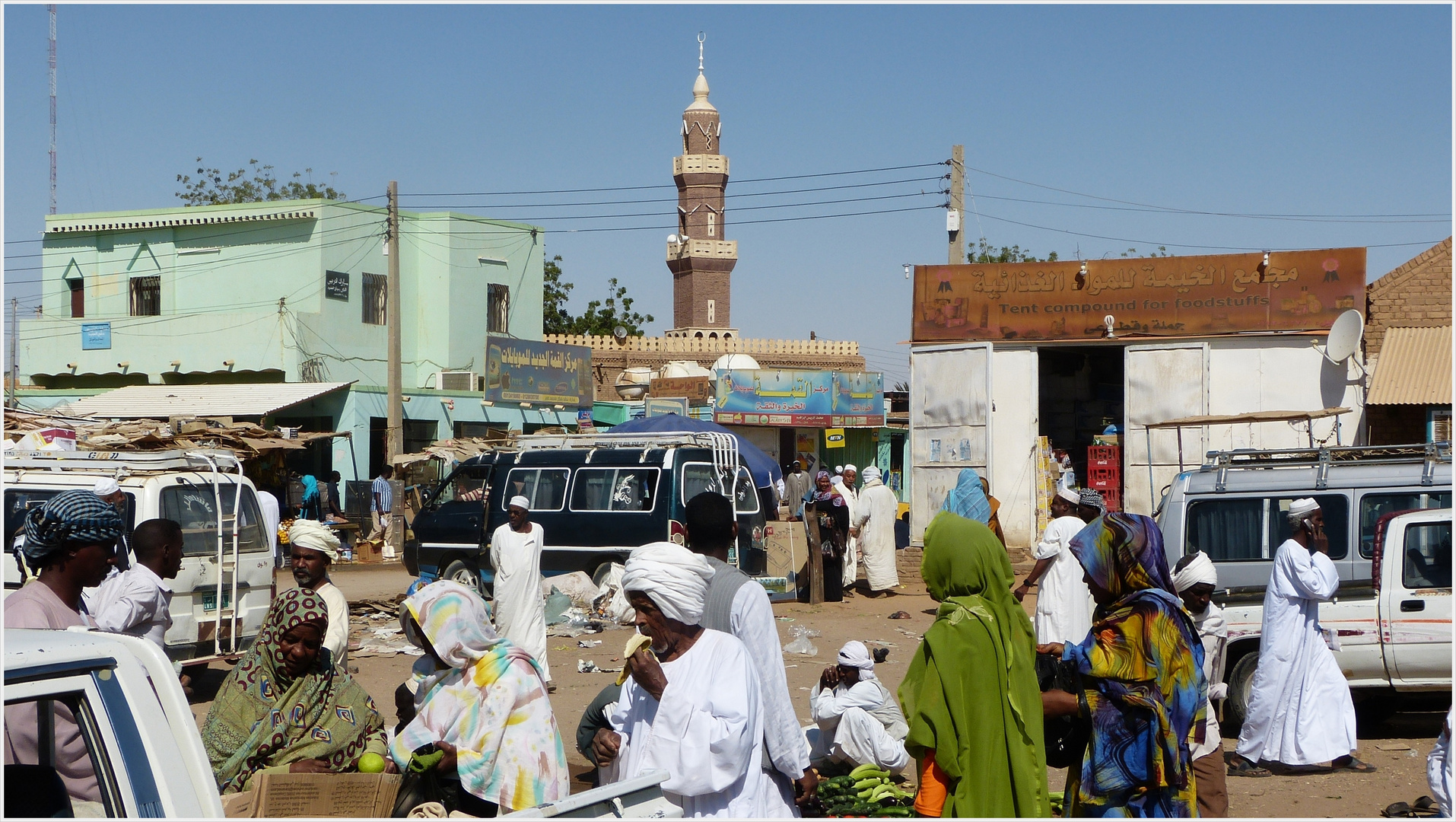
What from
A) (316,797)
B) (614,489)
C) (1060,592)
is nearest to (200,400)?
(614,489)

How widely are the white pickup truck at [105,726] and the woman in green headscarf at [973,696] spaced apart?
6.91ft

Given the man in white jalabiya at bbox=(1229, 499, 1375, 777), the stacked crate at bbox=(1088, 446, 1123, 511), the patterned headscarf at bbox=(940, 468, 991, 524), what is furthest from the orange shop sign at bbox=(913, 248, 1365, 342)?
the man in white jalabiya at bbox=(1229, 499, 1375, 777)

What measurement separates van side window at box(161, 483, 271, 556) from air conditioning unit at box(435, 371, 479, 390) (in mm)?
19207

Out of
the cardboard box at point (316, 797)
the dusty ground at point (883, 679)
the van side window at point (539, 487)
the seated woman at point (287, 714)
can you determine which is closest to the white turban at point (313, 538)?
the dusty ground at point (883, 679)

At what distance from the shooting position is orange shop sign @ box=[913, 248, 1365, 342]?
1653cm

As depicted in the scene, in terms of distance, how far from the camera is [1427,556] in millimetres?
7664

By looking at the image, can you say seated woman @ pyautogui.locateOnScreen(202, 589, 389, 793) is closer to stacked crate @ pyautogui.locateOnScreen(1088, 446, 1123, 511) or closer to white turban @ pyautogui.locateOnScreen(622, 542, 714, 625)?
white turban @ pyautogui.locateOnScreen(622, 542, 714, 625)

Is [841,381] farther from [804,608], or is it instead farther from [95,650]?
[95,650]

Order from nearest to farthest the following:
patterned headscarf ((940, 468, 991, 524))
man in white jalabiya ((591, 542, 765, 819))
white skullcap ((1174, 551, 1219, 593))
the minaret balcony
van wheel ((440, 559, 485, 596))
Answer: man in white jalabiya ((591, 542, 765, 819)) < white skullcap ((1174, 551, 1219, 593)) < patterned headscarf ((940, 468, 991, 524)) < van wheel ((440, 559, 485, 596)) < the minaret balcony

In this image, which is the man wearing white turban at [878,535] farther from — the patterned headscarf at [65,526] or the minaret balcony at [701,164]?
the minaret balcony at [701,164]

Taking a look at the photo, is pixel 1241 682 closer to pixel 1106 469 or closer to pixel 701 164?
pixel 1106 469

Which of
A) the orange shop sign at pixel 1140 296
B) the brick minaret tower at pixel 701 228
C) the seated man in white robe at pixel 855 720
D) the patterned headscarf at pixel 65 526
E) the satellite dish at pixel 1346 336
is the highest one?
the brick minaret tower at pixel 701 228

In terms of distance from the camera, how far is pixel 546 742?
3893 millimetres

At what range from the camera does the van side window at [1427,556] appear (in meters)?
7.65
